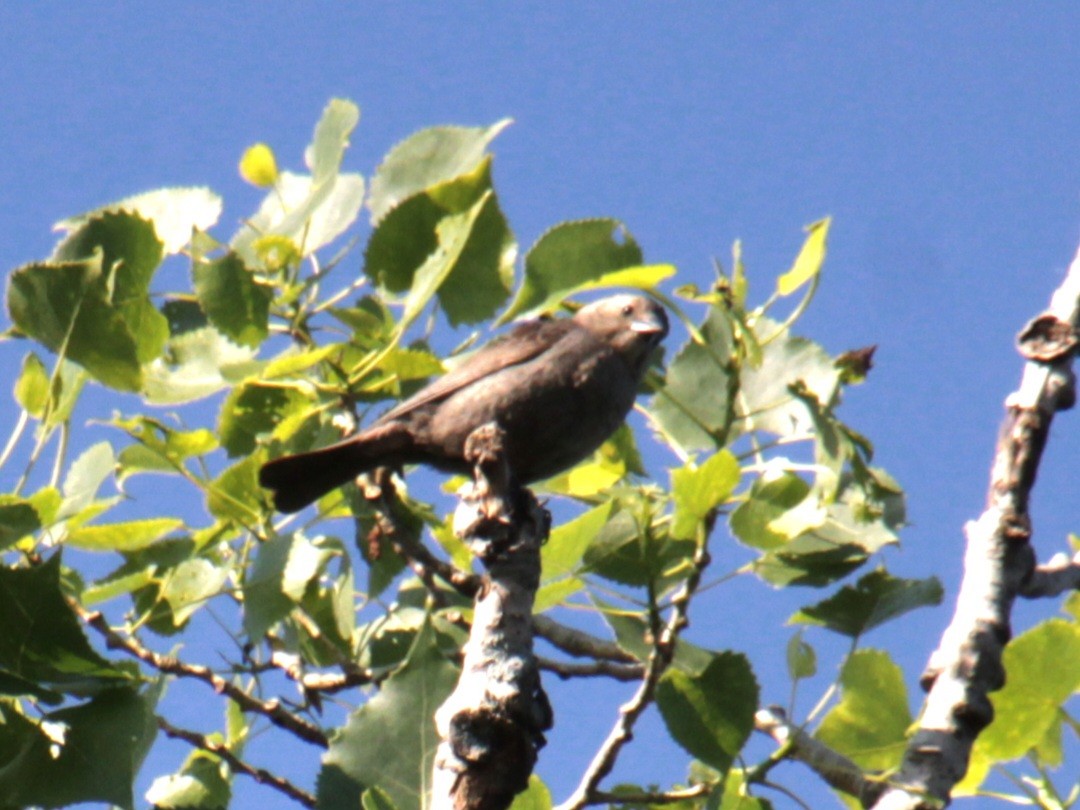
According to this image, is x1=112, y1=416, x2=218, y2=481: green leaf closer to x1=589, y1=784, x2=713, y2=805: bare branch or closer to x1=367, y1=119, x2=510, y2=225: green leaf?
x1=367, y1=119, x2=510, y2=225: green leaf

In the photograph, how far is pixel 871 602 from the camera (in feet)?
11.1

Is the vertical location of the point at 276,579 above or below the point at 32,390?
below

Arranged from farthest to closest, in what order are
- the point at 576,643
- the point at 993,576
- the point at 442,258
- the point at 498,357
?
the point at 498,357
the point at 576,643
the point at 442,258
the point at 993,576

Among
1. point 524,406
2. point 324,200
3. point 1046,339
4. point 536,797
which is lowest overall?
point 536,797

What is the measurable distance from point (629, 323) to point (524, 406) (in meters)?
0.82

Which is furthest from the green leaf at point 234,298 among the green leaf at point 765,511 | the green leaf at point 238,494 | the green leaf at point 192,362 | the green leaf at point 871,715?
the green leaf at point 871,715

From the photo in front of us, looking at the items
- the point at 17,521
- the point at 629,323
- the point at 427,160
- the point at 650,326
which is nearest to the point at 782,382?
the point at 427,160

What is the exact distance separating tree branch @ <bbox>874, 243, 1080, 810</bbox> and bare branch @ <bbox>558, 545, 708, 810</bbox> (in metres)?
0.50

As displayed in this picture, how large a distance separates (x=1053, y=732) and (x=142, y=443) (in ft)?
7.00

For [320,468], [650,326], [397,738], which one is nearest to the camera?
[397,738]

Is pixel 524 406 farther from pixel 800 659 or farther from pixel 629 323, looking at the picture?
pixel 800 659

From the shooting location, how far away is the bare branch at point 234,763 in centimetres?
333

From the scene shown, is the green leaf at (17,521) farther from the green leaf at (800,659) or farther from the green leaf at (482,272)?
the green leaf at (800,659)

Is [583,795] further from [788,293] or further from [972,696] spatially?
[788,293]
